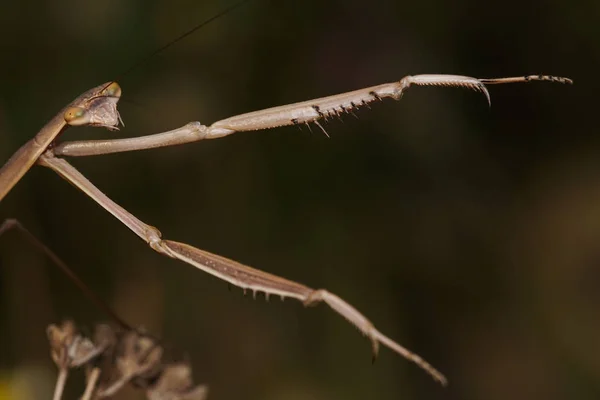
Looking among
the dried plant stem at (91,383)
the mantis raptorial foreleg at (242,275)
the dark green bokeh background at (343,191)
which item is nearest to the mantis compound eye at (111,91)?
the mantis raptorial foreleg at (242,275)

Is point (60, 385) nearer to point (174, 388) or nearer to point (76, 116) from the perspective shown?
point (174, 388)

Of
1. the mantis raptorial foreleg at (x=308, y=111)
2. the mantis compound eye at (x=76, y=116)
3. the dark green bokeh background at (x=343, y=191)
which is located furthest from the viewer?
the dark green bokeh background at (x=343, y=191)

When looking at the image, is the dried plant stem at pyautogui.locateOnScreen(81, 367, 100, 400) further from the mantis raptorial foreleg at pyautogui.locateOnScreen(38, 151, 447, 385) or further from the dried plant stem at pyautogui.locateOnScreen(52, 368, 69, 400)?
the mantis raptorial foreleg at pyautogui.locateOnScreen(38, 151, 447, 385)

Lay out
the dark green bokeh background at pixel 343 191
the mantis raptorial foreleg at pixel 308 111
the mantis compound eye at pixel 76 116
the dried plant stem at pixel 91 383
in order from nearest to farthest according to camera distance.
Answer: the mantis raptorial foreleg at pixel 308 111, the dried plant stem at pixel 91 383, the mantis compound eye at pixel 76 116, the dark green bokeh background at pixel 343 191

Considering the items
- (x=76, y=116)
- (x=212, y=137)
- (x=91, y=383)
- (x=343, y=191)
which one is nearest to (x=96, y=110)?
(x=76, y=116)

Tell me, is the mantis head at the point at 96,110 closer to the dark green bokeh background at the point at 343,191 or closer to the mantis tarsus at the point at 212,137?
the mantis tarsus at the point at 212,137

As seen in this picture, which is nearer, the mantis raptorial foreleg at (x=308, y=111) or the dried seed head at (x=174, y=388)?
the mantis raptorial foreleg at (x=308, y=111)

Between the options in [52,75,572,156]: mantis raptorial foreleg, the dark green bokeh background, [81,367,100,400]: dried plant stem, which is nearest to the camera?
[52,75,572,156]: mantis raptorial foreleg

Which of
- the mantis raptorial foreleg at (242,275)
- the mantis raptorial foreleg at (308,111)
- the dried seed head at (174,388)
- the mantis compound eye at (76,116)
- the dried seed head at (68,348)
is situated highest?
the mantis compound eye at (76,116)

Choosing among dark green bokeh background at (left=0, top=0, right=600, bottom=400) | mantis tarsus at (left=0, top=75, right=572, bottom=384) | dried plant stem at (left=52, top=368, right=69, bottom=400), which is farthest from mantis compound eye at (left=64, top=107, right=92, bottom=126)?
dark green bokeh background at (left=0, top=0, right=600, bottom=400)
